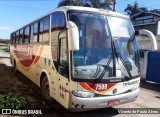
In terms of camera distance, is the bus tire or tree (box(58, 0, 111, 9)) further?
tree (box(58, 0, 111, 9))

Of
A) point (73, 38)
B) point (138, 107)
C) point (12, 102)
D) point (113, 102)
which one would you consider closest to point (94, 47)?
point (73, 38)

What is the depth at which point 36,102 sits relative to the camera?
8.03 meters

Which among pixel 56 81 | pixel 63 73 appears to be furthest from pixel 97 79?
pixel 56 81

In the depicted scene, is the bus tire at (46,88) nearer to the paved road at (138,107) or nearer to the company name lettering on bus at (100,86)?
the paved road at (138,107)

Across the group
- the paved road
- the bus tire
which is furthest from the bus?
the paved road

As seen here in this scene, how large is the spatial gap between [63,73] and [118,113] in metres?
2.19

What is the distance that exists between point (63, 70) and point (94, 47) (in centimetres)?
103

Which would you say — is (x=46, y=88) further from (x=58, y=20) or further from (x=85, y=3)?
(x=85, y=3)

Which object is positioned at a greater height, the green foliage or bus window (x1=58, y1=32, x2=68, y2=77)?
bus window (x1=58, y1=32, x2=68, y2=77)

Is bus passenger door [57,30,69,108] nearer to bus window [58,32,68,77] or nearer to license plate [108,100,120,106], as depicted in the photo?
bus window [58,32,68,77]

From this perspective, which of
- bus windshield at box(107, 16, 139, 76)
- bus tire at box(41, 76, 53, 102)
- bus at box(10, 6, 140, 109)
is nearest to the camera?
bus at box(10, 6, 140, 109)

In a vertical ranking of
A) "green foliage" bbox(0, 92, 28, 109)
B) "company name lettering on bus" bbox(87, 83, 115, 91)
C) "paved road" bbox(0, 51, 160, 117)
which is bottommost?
"paved road" bbox(0, 51, 160, 117)

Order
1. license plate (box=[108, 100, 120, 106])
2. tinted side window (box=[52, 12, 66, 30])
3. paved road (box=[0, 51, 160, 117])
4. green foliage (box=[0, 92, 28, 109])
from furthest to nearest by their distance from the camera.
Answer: paved road (box=[0, 51, 160, 117]), green foliage (box=[0, 92, 28, 109]), tinted side window (box=[52, 12, 66, 30]), license plate (box=[108, 100, 120, 106])

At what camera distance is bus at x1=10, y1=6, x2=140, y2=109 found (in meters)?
5.80
